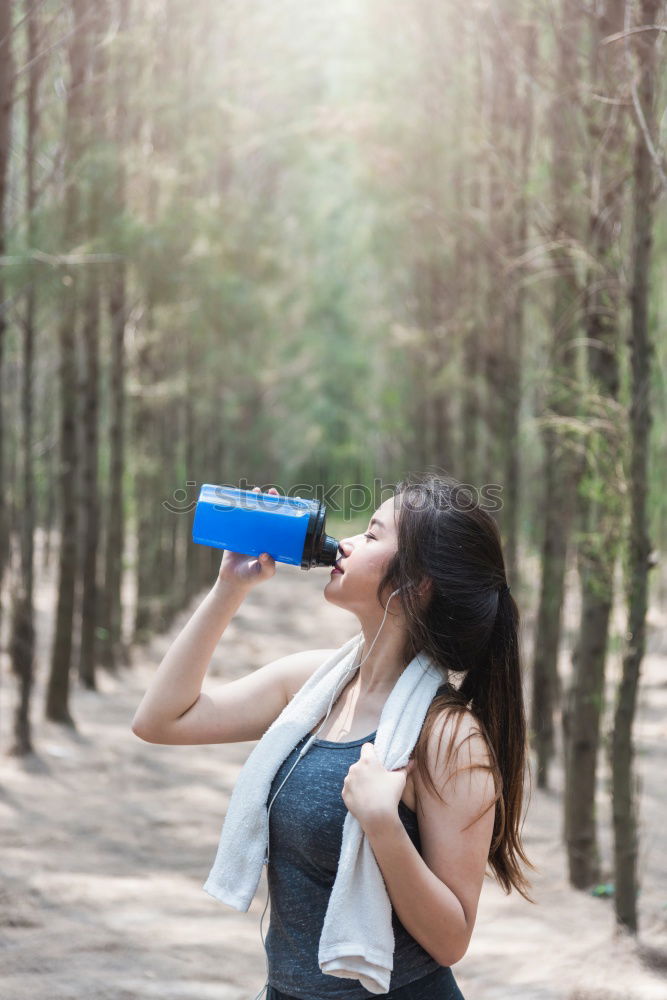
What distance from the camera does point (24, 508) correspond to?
23.2 feet

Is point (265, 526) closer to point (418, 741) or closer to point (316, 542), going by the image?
point (316, 542)

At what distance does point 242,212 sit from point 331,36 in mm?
4714

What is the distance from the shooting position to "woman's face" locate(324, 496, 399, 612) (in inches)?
74.7

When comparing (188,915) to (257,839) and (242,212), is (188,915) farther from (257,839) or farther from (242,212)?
(242,212)

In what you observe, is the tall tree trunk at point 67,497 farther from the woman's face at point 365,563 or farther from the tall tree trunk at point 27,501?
the woman's face at point 365,563

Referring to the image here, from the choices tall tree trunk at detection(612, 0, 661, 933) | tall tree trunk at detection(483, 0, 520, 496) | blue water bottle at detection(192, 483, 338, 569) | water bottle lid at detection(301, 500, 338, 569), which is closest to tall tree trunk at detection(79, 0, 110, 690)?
tall tree trunk at detection(483, 0, 520, 496)

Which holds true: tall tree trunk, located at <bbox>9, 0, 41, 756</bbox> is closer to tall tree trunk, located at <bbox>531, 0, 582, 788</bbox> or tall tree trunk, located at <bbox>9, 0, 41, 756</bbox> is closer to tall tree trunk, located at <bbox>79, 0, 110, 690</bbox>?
tall tree trunk, located at <bbox>79, 0, 110, 690</bbox>

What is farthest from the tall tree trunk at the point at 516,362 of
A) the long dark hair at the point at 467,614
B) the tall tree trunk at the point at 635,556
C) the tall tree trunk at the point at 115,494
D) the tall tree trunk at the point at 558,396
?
the long dark hair at the point at 467,614

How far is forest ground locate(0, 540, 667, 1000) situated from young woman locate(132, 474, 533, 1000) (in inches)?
79.2

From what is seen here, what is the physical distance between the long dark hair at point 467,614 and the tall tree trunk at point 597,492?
8.82 ft

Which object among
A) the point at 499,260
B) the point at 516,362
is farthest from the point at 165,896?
the point at 516,362

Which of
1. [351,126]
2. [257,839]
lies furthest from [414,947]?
[351,126]

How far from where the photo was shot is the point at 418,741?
1760mm

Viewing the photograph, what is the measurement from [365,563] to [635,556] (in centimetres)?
251
